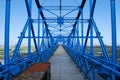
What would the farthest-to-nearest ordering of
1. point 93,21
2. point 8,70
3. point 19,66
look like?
point 93,21, point 19,66, point 8,70

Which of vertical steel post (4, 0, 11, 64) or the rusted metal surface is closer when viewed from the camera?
the rusted metal surface

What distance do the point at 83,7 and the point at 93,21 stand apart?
5148 mm

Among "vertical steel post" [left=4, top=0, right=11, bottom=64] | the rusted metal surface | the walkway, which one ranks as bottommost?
the walkway

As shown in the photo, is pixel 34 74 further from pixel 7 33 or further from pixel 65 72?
pixel 65 72

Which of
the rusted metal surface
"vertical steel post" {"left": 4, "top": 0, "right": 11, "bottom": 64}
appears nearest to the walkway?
"vertical steel post" {"left": 4, "top": 0, "right": 11, "bottom": 64}

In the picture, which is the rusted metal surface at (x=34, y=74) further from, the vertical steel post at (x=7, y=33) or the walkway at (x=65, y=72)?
the vertical steel post at (x=7, y=33)

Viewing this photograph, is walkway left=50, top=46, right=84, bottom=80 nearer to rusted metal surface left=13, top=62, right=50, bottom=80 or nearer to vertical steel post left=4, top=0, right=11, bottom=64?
vertical steel post left=4, top=0, right=11, bottom=64

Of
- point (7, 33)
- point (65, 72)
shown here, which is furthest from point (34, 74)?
point (65, 72)

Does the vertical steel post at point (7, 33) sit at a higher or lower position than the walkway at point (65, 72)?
higher

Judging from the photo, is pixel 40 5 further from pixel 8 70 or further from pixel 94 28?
pixel 8 70

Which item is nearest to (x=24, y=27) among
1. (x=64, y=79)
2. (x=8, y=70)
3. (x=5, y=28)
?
(x=5, y=28)

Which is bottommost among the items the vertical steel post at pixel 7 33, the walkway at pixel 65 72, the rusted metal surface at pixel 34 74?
the walkway at pixel 65 72

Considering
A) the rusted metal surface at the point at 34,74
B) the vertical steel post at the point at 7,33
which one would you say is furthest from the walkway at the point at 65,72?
the rusted metal surface at the point at 34,74

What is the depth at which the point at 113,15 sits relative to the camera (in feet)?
31.2
